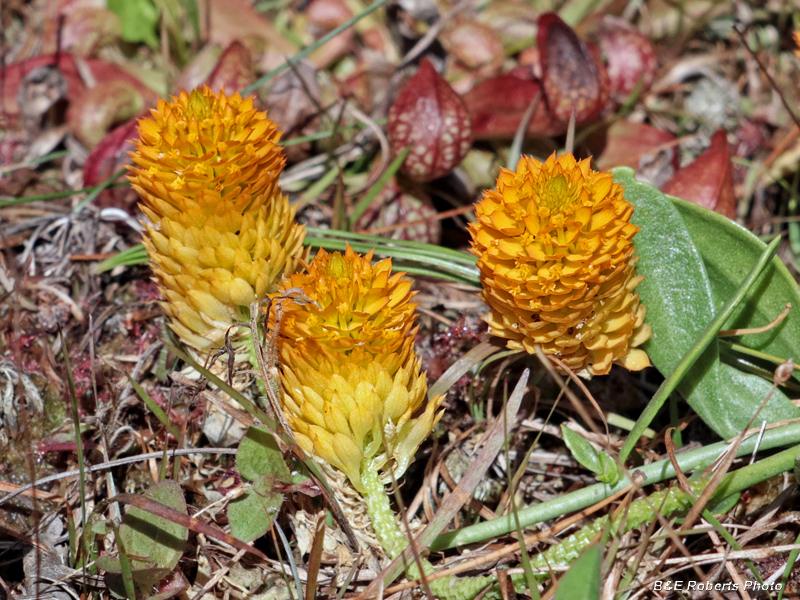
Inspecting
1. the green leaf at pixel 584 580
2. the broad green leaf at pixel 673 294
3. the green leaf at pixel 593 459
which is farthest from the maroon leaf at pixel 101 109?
the green leaf at pixel 584 580

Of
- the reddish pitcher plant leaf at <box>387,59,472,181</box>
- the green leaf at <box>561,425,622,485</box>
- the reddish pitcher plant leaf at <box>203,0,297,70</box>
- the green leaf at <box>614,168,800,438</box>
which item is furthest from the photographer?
the reddish pitcher plant leaf at <box>203,0,297,70</box>

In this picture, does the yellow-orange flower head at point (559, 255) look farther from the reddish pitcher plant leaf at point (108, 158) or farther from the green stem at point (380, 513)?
the reddish pitcher plant leaf at point (108, 158)

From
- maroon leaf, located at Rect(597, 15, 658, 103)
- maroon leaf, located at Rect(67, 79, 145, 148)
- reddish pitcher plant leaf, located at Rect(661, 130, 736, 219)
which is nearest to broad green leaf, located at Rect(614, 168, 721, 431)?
reddish pitcher plant leaf, located at Rect(661, 130, 736, 219)

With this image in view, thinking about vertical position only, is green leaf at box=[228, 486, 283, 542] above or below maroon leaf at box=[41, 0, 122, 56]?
below

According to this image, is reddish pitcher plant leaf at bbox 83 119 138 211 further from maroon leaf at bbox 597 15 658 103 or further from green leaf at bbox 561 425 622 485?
maroon leaf at bbox 597 15 658 103

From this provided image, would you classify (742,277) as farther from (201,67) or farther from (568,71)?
(201,67)
